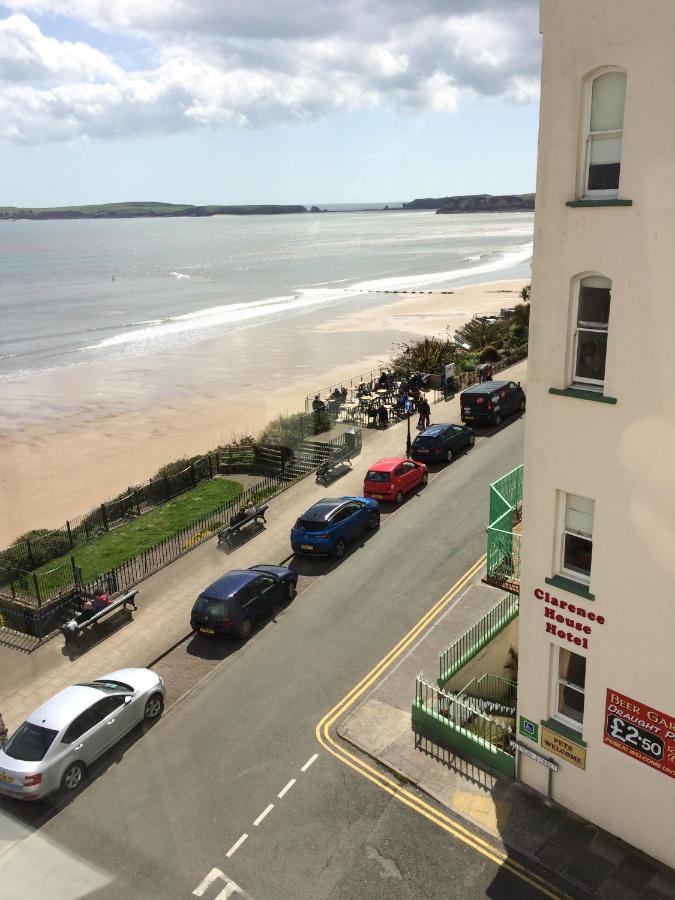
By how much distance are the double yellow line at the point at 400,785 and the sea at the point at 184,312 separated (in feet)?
118

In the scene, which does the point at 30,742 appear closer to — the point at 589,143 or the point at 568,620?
the point at 568,620

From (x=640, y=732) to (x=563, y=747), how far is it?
1.49 meters

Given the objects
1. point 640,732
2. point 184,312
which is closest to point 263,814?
point 640,732

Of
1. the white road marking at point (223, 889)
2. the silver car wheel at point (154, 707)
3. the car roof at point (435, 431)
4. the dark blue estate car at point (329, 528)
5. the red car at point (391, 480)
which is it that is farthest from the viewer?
the car roof at point (435, 431)

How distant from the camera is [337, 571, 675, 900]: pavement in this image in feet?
34.7

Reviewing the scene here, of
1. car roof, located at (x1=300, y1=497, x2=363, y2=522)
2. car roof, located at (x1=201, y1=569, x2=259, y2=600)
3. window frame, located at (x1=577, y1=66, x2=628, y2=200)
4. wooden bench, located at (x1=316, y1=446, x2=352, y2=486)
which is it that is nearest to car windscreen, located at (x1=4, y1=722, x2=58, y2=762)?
car roof, located at (x1=201, y1=569, x2=259, y2=600)

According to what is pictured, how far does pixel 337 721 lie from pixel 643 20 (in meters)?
12.6

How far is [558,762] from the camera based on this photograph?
38.1 feet

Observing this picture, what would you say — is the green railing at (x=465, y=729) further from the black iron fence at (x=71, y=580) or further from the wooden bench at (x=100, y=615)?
the black iron fence at (x=71, y=580)

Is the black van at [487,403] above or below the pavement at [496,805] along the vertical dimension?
above

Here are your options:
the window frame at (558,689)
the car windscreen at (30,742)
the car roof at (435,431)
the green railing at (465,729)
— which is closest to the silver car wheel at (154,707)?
the car windscreen at (30,742)

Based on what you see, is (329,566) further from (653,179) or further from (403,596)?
(653,179)

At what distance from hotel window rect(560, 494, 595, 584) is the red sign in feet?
5.88

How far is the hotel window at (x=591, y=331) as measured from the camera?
30.6 ft
